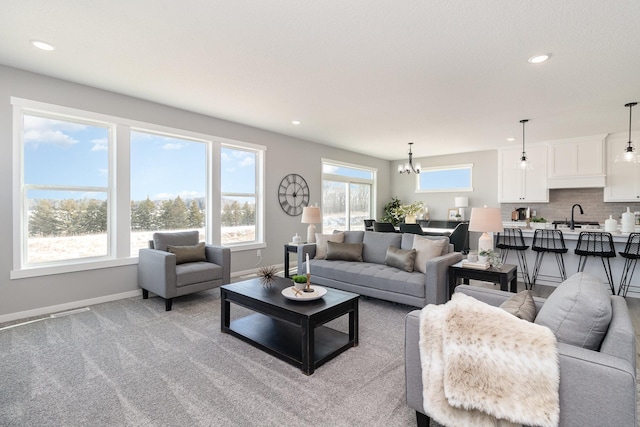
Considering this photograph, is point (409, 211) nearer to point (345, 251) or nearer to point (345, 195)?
point (345, 195)

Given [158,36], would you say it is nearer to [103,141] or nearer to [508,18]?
[103,141]

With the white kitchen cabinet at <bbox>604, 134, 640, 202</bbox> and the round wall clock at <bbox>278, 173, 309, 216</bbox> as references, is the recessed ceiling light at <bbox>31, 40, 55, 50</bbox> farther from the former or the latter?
the white kitchen cabinet at <bbox>604, 134, 640, 202</bbox>

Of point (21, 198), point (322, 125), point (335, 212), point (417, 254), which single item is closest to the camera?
point (21, 198)

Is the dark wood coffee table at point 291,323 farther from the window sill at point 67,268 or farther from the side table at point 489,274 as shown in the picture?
the window sill at point 67,268

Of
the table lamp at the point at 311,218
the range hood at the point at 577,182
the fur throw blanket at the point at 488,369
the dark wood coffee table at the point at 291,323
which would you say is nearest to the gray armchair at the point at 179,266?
the dark wood coffee table at the point at 291,323

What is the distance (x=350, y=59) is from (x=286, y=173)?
136 inches

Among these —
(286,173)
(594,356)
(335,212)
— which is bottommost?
(594,356)

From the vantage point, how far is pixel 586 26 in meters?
2.49

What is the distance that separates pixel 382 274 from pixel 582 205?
5631 mm

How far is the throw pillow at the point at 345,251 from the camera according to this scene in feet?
14.8

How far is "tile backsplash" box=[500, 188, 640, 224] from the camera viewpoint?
6332 mm

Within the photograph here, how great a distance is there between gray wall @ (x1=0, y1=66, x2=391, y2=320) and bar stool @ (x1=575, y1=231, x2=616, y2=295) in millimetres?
4831

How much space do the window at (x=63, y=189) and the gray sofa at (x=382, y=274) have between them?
2.74 meters

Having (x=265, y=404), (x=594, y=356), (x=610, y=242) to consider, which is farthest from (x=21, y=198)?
(x=610, y=242)
